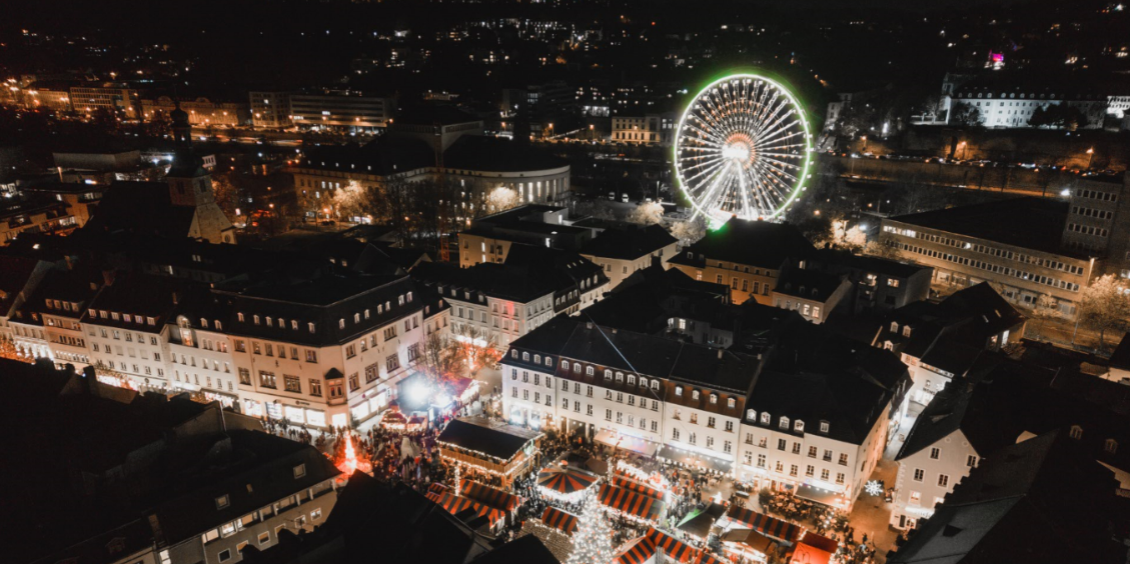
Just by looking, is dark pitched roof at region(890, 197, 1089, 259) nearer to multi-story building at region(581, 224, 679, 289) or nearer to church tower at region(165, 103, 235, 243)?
multi-story building at region(581, 224, 679, 289)

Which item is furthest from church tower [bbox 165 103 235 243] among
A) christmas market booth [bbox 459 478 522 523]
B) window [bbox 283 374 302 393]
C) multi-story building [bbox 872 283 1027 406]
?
multi-story building [bbox 872 283 1027 406]

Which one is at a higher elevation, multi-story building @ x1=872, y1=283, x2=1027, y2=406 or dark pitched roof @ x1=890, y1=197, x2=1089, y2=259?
dark pitched roof @ x1=890, y1=197, x2=1089, y2=259

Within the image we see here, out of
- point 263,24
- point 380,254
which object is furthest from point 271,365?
point 263,24

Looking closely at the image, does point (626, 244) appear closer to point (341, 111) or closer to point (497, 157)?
point (497, 157)

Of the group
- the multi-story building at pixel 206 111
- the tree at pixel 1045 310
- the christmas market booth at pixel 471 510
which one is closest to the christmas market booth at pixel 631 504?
the christmas market booth at pixel 471 510

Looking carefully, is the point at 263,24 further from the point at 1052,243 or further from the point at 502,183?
the point at 1052,243

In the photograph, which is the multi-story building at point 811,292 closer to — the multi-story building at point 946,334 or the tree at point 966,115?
the multi-story building at point 946,334

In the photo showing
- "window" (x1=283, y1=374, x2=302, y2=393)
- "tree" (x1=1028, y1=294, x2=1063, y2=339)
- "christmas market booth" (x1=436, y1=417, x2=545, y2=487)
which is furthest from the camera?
"tree" (x1=1028, y1=294, x2=1063, y2=339)
